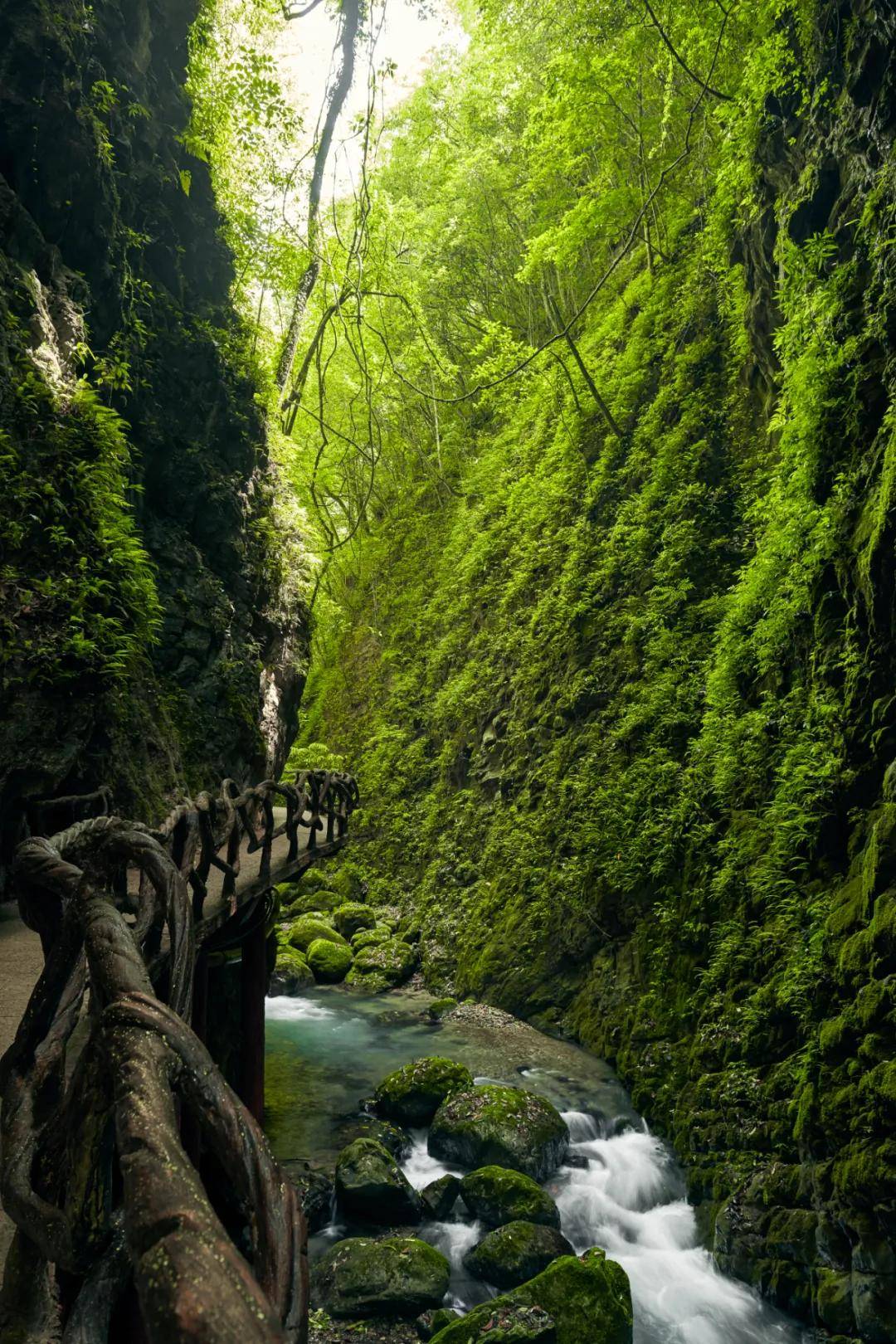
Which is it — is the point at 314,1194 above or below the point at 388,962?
below

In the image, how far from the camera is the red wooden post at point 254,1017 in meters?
7.30

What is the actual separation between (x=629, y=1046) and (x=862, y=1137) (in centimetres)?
357

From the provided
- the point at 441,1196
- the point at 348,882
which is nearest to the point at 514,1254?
the point at 441,1196

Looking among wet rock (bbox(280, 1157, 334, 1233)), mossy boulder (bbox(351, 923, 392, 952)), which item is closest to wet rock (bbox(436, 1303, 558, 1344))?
wet rock (bbox(280, 1157, 334, 1233))

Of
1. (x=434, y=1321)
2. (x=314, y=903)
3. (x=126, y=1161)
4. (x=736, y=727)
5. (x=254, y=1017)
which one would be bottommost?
(x=434, y=1321)

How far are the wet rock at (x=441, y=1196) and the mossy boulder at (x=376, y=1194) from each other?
0.09 metres

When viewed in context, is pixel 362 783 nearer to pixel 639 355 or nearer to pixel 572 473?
pixel 572 473

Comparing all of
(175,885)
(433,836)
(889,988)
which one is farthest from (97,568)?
(433,836)

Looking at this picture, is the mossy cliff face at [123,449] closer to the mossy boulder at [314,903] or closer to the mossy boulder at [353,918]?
the mossy boulder at [353,918]

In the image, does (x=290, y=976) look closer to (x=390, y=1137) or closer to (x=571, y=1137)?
(x=390, y=1137)

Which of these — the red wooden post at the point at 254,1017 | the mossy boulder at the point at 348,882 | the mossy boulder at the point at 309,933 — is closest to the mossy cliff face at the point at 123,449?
the red wooden post at the point at 254,1017

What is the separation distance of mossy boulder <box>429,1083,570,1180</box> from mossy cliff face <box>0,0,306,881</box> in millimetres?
4295

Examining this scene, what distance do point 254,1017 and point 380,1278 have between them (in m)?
2.59

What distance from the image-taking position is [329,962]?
1295 centimetres
